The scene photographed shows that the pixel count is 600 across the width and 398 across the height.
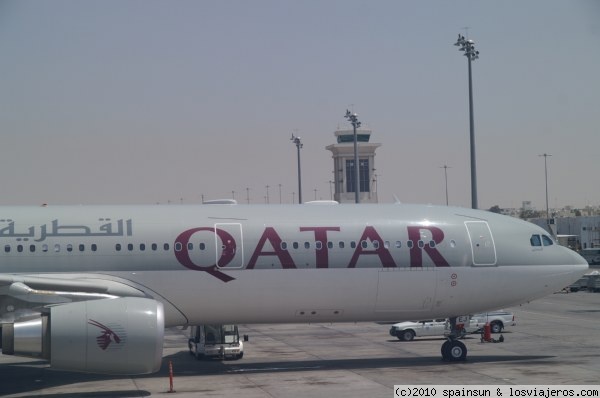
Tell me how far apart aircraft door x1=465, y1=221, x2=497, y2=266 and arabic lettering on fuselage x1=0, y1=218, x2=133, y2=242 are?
10248 millimetres

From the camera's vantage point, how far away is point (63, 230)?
2378cm

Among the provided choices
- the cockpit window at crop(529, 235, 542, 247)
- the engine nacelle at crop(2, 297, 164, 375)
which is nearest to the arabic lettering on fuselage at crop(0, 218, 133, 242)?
the engine nacelle at crop(2, 297, 164, 375)

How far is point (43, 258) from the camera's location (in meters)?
23.4

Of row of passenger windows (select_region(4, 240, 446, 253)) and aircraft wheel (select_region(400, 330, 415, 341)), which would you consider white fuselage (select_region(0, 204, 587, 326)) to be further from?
aircraft wheel (select_region(400, 330, 415, 341))

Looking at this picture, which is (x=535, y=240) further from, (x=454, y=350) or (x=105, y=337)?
(x=105, y=337)

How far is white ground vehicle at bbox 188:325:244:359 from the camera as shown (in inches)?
1067

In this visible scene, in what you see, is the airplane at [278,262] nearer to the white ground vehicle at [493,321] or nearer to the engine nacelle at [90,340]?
the engine nacelle at [90,340]

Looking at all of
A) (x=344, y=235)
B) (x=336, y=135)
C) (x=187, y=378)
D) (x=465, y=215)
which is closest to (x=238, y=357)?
(x=187, y=378)

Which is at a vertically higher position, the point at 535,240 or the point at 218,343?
the point at 535,240

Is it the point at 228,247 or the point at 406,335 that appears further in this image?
the point at 406,335

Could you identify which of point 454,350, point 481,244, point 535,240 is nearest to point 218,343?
point 454,350

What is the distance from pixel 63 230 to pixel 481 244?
12.4m

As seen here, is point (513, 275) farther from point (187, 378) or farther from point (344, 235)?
point (187, 378)

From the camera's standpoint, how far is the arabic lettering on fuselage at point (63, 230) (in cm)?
2355
